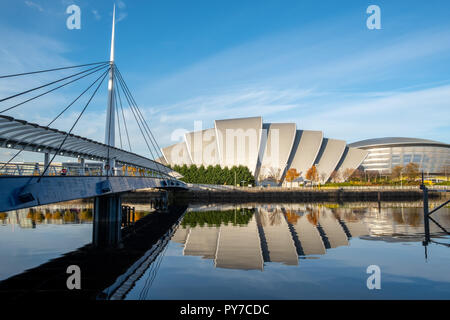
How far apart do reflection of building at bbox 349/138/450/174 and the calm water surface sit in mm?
99577

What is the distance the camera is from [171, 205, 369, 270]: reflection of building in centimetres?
1426

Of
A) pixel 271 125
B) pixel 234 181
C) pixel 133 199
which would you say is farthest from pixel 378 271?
pixel 271 125

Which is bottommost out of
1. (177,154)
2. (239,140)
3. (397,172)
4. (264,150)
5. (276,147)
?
(397,172)

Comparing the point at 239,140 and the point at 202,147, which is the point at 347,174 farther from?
the point at 202,147

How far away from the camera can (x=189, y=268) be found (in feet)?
42.0

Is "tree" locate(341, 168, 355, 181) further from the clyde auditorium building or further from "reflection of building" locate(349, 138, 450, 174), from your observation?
"reflection of building" locate(349, 138, 450, 174)

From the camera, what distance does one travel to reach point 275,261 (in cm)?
1366

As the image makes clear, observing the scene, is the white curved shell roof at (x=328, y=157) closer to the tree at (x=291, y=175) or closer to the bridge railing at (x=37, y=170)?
the tree at (x=291, y=175)

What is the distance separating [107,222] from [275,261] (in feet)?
34.8

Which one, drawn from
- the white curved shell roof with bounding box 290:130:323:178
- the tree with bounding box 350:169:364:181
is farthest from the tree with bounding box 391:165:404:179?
the white curved shell roof with bounding box 290:130:323:178

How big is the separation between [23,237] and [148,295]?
14.6 metres

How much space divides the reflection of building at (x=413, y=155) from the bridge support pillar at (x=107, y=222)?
106 metres

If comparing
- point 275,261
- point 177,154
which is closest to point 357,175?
point 177,154
